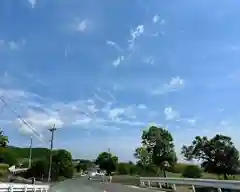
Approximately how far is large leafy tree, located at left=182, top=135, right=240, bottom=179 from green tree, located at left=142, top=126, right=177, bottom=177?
8438mm

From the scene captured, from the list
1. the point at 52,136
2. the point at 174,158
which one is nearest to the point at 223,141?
the point at 174,158

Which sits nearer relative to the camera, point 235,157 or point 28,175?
point 235,157

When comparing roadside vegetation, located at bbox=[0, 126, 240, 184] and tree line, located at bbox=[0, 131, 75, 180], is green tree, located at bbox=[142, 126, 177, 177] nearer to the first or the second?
roadside vegetation, located at bbox=[0, 126, 240, 184]

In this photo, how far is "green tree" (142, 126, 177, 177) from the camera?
67688 millimetres

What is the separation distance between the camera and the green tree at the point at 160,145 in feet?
222

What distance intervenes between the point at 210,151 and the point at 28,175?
44.0m

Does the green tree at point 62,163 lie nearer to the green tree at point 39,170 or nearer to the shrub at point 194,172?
the green tree at point 39,170

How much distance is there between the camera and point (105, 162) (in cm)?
14712

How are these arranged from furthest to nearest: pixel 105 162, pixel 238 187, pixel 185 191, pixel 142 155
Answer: pixel 105 162
pixel 142 155
pixel 185 191
pixel 238 187

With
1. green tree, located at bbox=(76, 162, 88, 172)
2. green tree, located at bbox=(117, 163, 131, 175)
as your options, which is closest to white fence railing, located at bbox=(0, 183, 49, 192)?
green tree, located at bbox=(117, 163, 131, 175)

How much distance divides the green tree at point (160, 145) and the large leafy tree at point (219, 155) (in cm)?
844

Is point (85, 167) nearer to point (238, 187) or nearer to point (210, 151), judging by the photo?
point (210, 151)

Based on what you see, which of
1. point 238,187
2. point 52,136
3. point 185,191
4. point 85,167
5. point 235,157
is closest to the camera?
point 238,187

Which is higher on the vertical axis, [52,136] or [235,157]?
[52,136]
